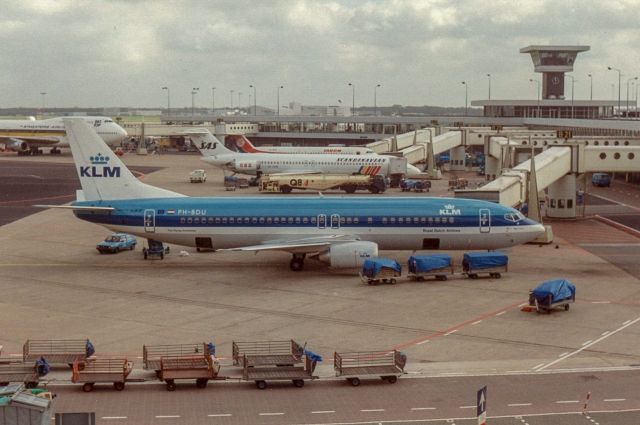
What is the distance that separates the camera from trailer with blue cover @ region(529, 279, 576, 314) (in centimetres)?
4434

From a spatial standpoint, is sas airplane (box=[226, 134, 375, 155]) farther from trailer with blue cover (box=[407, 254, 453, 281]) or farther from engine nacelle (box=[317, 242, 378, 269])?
trailer with blue cover (box=[407, 254, 453, 281])

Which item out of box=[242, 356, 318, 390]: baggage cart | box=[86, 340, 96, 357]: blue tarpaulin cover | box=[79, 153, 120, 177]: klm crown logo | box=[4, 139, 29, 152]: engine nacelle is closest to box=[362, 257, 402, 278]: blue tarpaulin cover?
box=[79, 153, 120, 177]: klm crown logo

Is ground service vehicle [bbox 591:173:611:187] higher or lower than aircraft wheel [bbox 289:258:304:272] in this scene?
higher

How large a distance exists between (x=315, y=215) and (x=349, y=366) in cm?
2262

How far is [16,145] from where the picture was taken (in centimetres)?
17062

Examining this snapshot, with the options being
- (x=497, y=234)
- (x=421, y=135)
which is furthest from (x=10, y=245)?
(x=421, y=135)

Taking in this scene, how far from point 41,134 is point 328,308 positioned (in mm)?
135785

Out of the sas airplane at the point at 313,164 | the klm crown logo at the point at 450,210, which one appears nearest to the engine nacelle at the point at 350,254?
the klm crown logo at the point at 450,210

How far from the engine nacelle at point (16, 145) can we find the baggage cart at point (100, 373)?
145985 millimetres

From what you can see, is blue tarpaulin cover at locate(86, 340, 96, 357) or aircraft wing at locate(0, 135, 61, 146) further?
aircraft wing at locate(0, 135, 61, 146)

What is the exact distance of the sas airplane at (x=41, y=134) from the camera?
16724 centimetres

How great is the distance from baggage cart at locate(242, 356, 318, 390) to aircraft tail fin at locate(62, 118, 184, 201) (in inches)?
1044

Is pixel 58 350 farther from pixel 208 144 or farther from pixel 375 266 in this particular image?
pixel 208 144

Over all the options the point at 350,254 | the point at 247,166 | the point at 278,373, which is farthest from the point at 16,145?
the point at 278,373
